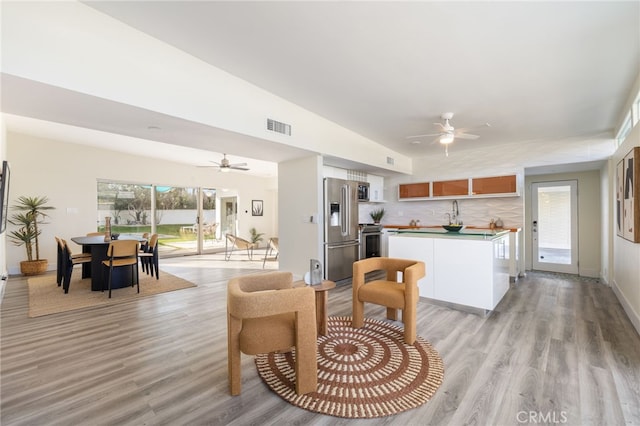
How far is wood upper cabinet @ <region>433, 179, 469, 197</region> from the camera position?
6461 mm

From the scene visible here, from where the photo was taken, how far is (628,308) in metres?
3.43

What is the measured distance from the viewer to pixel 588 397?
1.95 metres

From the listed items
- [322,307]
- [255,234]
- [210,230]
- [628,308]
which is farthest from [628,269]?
[210,230]

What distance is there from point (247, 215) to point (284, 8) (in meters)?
8.58

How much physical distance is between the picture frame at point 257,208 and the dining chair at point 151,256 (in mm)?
4892

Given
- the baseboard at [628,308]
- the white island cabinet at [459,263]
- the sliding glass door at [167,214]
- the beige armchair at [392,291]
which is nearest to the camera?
the beige armchair at [392,291]

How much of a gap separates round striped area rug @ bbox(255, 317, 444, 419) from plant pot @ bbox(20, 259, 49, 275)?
632 centimetres

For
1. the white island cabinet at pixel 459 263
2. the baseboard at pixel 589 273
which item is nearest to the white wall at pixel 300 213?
the white island cabinet at pixel 459 263

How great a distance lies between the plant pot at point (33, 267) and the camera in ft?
19.0

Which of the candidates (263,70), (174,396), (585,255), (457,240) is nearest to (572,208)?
(585,255)

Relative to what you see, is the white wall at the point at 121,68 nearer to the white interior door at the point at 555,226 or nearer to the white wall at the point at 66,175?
the white wall at the point at 66,175

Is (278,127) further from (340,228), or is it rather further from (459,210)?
(459,210)

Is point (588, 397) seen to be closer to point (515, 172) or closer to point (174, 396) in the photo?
point (174, 396)

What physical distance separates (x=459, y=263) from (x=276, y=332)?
2645 mm
